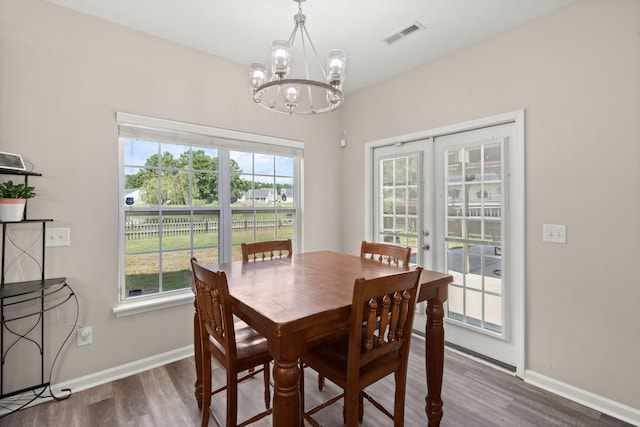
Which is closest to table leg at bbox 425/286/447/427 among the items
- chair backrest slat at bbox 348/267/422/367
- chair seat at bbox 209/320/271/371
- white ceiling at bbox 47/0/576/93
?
chair backrest slat at bbox 348/267/422/367

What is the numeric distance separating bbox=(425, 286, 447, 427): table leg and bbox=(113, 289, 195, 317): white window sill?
2.03 meters

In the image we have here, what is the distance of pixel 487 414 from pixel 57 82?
3672 mm

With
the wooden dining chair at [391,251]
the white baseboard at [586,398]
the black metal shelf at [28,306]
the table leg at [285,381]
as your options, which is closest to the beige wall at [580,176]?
the white baseboard at [586,398]

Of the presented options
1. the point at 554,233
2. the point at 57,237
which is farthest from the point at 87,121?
the point at 554,233

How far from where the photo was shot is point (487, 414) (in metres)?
1.95

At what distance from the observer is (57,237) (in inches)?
85.2

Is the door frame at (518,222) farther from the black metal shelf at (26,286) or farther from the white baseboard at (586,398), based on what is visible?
the black metal shelf at (26,286)

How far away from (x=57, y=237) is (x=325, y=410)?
220 cm

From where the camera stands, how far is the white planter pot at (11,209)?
183cm

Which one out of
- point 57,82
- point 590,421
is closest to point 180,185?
point 57,82

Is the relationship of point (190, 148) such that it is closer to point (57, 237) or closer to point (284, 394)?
point (57, 237)

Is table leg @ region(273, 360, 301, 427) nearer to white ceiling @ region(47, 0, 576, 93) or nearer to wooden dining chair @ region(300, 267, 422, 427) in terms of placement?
wooden dining chair @ region(300, 267, 422, 427)

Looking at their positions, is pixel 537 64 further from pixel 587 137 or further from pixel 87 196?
pixel 87 196

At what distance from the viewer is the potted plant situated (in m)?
1.83
